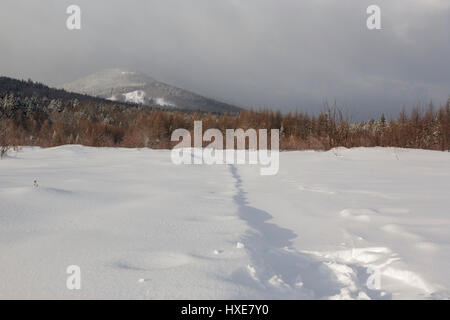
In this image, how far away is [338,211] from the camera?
7.34 feet

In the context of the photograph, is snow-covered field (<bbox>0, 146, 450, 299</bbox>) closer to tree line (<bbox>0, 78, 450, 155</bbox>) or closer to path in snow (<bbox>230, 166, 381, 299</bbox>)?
path in snow (<bbox>230, 166, 381, 299</bbox>)

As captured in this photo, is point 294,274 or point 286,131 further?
point 286,131

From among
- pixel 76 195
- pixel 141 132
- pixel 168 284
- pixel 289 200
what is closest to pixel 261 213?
pixel 289 200

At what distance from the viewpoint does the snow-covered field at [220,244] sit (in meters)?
0.98

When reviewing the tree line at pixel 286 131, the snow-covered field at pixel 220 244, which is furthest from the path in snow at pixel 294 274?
the tree line at pixel 286 131

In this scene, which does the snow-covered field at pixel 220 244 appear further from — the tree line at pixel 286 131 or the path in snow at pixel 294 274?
the tree line at pixel 286 131

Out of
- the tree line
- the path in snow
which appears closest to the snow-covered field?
the path in snow

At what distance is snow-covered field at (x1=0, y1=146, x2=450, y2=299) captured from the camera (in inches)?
38.6

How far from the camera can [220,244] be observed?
1.39 m

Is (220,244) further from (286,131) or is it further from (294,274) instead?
(286,131)

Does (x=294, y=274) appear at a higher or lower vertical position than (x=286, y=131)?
lower

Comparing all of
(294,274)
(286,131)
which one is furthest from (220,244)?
(286,131)
